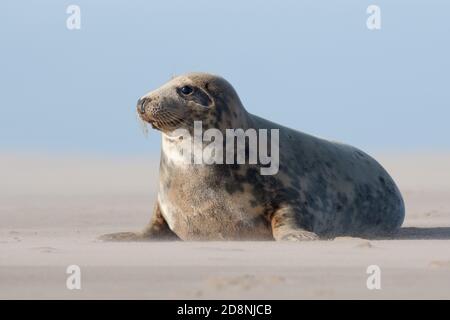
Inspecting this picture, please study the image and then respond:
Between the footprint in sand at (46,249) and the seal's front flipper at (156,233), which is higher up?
the footprint in sand at (46,249)

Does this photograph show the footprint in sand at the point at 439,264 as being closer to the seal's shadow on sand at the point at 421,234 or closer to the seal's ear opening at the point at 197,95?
the seal's shadow on sand at the point at 421,234

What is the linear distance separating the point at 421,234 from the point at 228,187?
7.21ft

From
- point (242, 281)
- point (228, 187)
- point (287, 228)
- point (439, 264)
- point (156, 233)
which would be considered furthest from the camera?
point (156, 233)

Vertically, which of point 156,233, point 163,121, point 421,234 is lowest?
point 421,234

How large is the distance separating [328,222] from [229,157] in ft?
3.57

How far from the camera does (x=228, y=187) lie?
1042 centimetres

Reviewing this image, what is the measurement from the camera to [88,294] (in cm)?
622

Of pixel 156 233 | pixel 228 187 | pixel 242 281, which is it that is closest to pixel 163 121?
pixel 228 187

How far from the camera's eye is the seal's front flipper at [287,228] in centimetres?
969

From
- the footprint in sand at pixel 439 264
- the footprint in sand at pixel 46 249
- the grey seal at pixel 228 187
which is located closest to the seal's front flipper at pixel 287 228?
the grey seal at pixel 228 187
